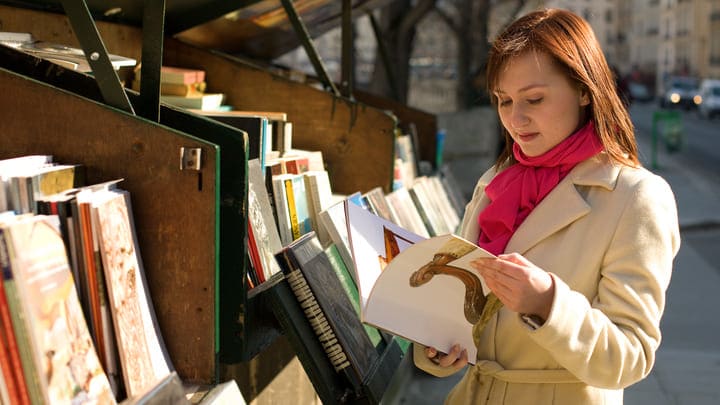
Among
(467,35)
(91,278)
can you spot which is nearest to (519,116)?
(91,278)

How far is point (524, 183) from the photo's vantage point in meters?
1.99

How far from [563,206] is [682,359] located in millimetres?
3940

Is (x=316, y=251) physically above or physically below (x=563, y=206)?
below

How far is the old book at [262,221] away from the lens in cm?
236

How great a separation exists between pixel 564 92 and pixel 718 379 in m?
3.75

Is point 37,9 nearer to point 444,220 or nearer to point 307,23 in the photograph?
point 444,220

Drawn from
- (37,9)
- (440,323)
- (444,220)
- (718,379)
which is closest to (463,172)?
(718,379)

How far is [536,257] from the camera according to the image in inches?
75.3

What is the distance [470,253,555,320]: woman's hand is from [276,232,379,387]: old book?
0.65 metres

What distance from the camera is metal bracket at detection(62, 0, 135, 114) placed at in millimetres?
1949

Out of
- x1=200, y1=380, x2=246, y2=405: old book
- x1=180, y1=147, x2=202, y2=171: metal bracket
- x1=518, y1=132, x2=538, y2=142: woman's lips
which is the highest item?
x1=518, y1=132, x2=538, y2=142: woman's lips

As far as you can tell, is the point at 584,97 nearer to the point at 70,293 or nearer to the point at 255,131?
the point at 70,293

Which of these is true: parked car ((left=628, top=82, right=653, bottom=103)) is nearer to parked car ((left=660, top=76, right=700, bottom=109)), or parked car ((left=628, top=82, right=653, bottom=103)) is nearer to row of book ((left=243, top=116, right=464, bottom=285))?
parked car ((left=660, top=76, right=700, bottom=109))

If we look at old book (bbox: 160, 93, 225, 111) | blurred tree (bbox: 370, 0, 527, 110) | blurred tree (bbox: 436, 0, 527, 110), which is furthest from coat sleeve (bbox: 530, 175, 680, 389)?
blurred tree (bbox: 436, 0, 527, 110)
